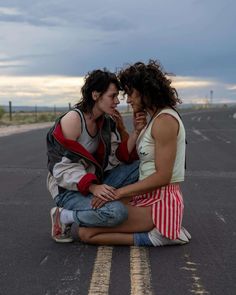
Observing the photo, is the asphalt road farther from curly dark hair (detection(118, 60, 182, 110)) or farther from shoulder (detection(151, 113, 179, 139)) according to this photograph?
curly dark hair (detection(118, 60, 182, 110))

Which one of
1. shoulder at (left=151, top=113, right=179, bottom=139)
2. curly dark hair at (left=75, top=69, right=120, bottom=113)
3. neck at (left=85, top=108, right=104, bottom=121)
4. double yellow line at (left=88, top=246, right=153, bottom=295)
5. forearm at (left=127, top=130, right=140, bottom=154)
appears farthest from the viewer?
forearm at (left=127, top=130, right=140, bottom=154)

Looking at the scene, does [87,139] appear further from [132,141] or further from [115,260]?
[115,260]

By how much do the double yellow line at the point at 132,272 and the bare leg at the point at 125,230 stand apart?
8 cm

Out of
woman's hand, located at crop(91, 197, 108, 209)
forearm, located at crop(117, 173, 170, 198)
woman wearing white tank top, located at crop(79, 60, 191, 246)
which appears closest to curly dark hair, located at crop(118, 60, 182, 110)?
woman wearing white tank top, located at crop(79, 60, 191, 246)

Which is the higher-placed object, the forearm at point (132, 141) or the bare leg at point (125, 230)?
the forearm at point (132, 141)

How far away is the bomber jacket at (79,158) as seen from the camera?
5.27 m

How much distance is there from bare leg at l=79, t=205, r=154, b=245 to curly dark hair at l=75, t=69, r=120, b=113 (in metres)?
1.02

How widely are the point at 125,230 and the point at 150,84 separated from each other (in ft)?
4.38

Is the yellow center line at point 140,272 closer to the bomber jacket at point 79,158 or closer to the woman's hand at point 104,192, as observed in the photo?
the woman's hand at point 104,192

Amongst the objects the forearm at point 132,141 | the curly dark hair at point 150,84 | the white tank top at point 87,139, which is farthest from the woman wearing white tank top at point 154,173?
the white tank top at point 87,139

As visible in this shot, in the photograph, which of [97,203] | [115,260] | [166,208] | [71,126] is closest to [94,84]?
[71,126]

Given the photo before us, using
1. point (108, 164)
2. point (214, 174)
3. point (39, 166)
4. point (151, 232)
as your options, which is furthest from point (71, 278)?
point (39, 166)

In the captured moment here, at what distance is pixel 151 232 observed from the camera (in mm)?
5238

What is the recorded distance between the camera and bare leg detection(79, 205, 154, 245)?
17.2 feet
